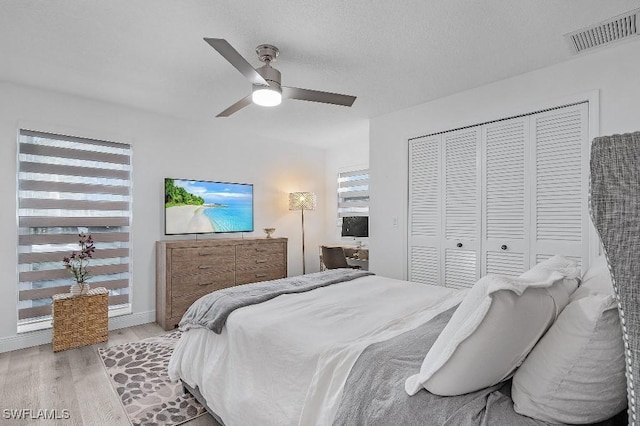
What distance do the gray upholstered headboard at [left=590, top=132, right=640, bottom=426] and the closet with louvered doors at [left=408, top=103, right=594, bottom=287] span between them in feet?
8.02

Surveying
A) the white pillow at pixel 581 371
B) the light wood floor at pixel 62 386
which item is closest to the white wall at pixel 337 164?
the light wood floor at pixel 62 386

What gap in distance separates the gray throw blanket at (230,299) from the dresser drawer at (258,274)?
180cm

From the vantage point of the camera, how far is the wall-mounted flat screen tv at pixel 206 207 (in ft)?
13.3

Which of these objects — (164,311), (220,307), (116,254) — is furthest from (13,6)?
(164,311)

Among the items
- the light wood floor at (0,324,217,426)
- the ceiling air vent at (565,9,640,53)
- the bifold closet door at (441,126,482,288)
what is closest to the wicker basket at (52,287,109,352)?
the light wood floor at (0,324,217,426)

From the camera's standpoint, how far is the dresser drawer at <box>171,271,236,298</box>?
3.76m

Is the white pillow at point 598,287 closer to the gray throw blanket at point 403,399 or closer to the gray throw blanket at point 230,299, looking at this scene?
the gray throw blanket at point 403,399

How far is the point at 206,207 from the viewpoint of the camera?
4336 mm

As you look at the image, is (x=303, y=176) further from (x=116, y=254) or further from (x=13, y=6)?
(x=13, y=6)

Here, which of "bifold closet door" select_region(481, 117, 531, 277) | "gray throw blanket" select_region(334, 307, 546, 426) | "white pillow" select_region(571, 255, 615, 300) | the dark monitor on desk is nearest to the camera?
"gray throw blanket" select_region(334, 307, 546, 426)

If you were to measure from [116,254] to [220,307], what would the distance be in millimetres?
2462

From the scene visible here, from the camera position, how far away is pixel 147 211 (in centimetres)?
396

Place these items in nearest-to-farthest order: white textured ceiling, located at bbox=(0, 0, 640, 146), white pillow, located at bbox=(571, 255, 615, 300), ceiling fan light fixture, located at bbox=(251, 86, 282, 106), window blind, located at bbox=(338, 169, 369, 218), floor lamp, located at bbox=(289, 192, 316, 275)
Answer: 1. white pillow, located at bbox=(571, 255, 615, 300)
2. white textured ceiling, located at bbox=(0, 0, 640, 146)
3. ceiling fan light fixture, located at bbox=(251, 86, 282, 106)
4. floor lamp, located at bbox=(289, 192, 316, 275)
5. window blind, located at bbox=(338, 169, 369, 218)

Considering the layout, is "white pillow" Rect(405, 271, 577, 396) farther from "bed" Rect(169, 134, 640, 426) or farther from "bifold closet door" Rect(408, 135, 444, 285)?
"bifold closet door" Rect(408, 135, 444, 285)
